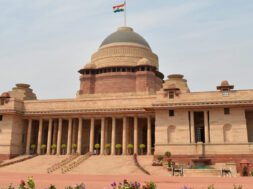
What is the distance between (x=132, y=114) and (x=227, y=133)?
14.2 m

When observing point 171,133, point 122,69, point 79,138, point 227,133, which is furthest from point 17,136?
point 227,133

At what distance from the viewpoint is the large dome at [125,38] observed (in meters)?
62.4

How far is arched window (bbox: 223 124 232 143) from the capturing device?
37562mm

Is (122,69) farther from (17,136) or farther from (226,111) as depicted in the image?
(226,111)

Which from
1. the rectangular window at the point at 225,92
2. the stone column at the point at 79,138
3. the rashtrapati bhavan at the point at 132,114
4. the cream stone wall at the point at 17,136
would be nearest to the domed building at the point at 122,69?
the rashtrapati bhavan at the point at 132,114

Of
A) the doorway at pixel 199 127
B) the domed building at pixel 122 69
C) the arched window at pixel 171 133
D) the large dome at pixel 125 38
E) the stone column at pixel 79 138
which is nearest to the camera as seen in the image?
the arched window at pixel 171 133

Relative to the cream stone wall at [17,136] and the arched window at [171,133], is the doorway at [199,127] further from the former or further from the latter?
the cream stone wall at [17,136]

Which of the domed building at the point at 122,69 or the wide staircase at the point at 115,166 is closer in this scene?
the wide staircase at the point at 115,166

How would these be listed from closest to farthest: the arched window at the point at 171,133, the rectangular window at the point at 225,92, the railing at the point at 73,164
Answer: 1. the railing at the point at 73,164
2. the rectangular window at the point at 225,92
3. the arched window at the point at 171,133

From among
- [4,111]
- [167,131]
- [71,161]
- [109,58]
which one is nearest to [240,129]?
[167,131]

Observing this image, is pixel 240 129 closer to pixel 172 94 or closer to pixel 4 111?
pixel 172 94

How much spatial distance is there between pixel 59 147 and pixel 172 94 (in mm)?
20463

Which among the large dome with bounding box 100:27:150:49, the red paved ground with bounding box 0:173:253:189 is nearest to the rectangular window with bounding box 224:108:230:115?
the red paved ground with bounding box 0:173:253:189

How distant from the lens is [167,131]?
39.8m
